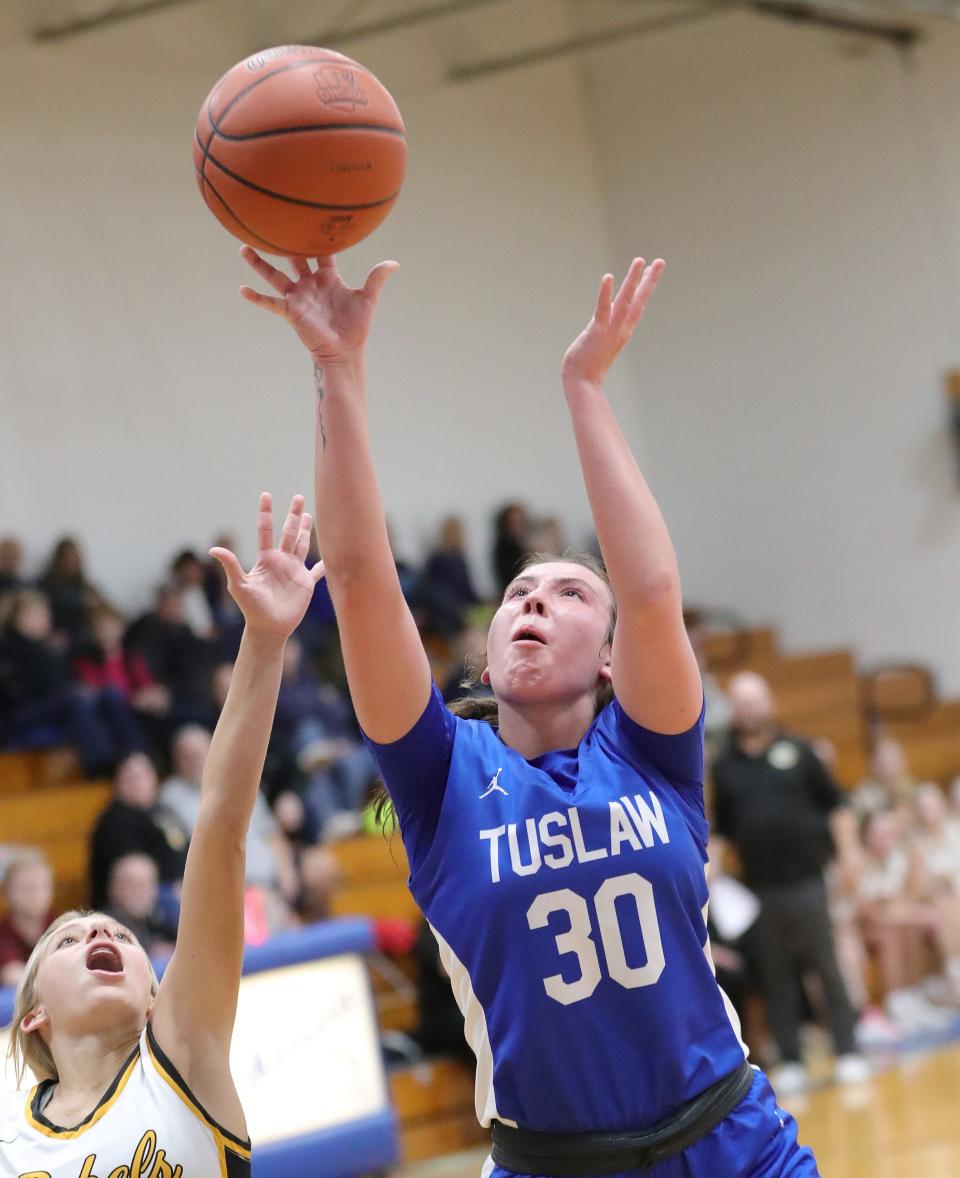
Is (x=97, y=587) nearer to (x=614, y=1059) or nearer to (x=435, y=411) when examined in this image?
(x=435, y=411)

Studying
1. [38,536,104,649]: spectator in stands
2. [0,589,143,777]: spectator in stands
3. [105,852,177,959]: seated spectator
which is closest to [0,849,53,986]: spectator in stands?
[105,852,177,959]: seated spectator

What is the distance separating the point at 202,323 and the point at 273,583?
1042cm

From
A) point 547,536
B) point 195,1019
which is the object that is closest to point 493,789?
point 195,1019

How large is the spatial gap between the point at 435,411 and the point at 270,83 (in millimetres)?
11532

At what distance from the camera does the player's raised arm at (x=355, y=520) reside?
2344 millimetres

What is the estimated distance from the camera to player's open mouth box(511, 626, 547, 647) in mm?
2562

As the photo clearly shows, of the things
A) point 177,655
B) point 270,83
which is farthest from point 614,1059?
point 177,655

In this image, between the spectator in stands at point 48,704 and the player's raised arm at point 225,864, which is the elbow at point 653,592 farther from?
the spectator in stands at point 48,704

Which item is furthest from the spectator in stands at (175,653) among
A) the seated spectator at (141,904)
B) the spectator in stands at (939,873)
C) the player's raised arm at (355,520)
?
the player's raised arm at (355,520)

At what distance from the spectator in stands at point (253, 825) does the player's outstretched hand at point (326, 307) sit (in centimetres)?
594

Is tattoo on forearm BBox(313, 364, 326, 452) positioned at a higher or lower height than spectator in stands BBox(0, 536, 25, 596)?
lower

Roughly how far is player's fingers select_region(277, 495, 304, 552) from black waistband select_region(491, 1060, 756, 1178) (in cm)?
99

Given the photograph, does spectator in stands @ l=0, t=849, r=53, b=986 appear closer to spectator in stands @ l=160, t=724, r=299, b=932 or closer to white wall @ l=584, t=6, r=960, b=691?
spectator in stands @ l=160, t=724, r=299, b=932

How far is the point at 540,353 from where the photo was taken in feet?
49.0
